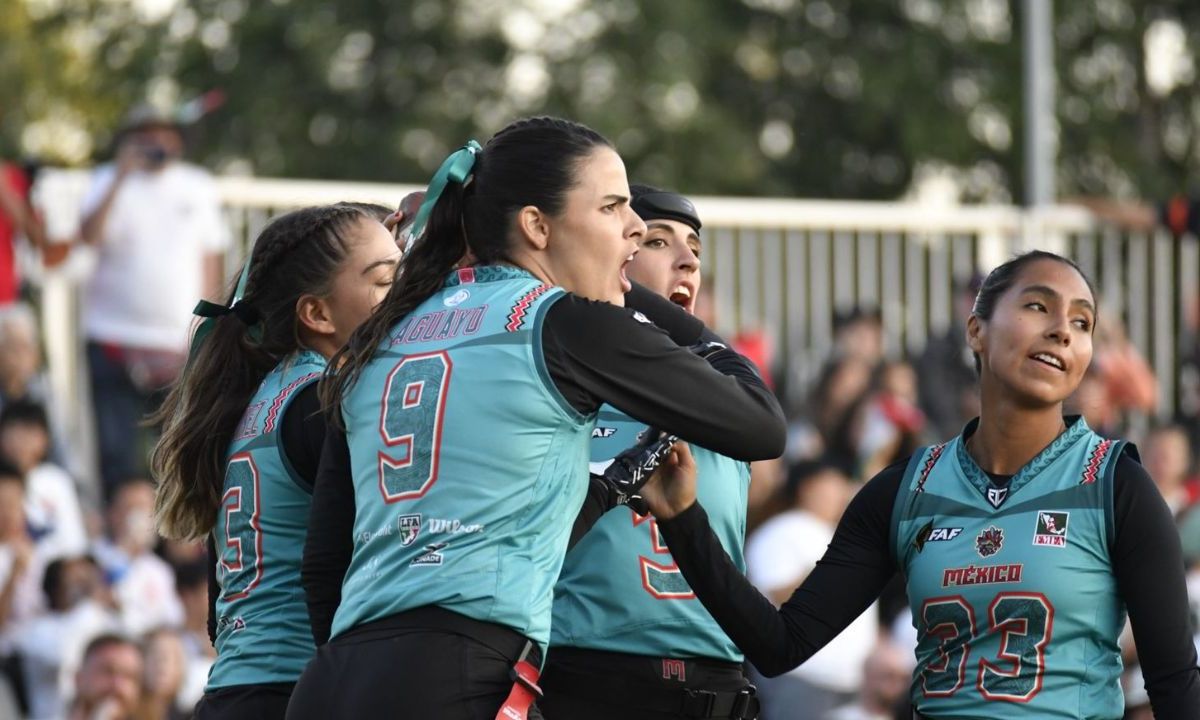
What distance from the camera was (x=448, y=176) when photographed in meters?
3.91

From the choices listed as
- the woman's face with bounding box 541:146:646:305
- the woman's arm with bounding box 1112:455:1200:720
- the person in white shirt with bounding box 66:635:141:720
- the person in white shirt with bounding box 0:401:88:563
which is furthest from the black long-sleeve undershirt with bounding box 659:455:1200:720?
the person in white shirt with bounding box 0:401:88:563

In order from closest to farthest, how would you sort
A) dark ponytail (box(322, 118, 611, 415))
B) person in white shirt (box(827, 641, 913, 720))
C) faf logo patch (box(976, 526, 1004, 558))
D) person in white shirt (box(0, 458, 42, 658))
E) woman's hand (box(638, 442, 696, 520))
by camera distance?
dark ponytail (box(322, 118, 611, 415)) → faf logo patch (box(976, 526, 1004, 558)) → woman's hand (box(638, 442, 696, 520)) → person in white shirt (box(827, 641, 913, 720)) → person in white shirt (box(0, 458, 42, 658))

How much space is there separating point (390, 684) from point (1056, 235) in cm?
926

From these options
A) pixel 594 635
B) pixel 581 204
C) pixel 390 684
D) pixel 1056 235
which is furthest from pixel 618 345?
pixel 1056 235

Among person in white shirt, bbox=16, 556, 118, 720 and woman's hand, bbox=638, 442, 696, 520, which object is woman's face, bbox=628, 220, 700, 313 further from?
person in white shirt, bbox=16, 556, 118, 720

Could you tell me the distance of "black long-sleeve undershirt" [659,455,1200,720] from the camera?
394 centimetres

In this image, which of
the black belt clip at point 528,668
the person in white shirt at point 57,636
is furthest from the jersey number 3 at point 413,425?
the person in white shirt at point 57,636

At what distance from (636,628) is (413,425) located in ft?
3.67

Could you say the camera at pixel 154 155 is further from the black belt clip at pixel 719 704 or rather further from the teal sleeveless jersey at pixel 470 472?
the teal sleeveless jersey at pixel 470 472

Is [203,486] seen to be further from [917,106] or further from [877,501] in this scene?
[917,106]

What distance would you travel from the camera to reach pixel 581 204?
3.85m

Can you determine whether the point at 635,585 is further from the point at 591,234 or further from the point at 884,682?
the point at 884,682

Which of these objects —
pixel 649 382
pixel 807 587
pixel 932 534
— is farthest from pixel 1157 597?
pixel 649 382

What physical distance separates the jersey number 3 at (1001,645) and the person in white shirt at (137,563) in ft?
18.8
